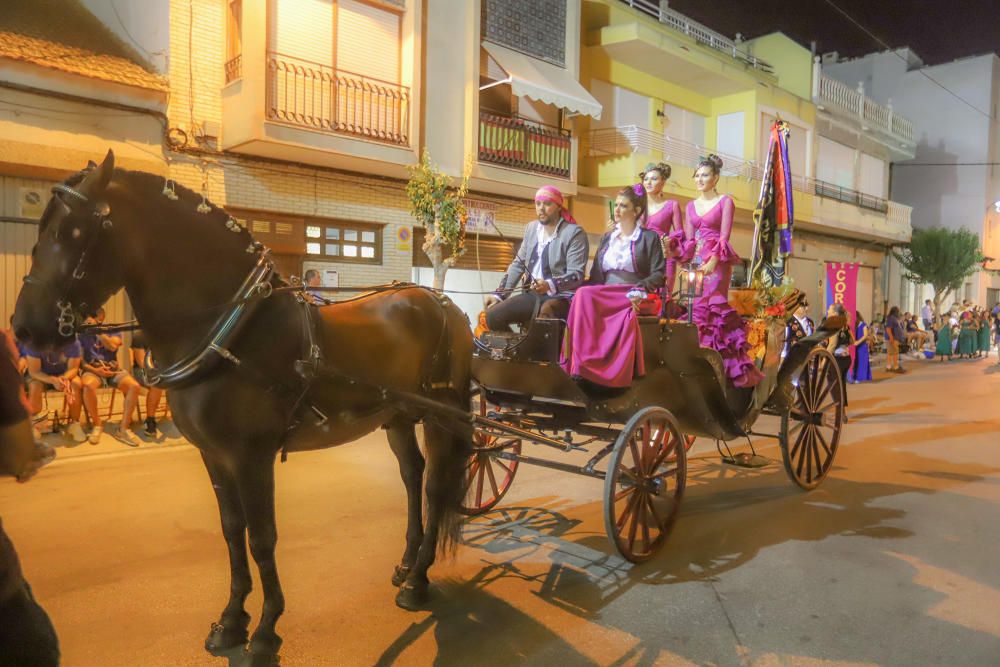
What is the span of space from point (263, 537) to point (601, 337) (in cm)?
245

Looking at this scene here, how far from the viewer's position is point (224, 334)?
3.15m

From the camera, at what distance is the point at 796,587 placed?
435cm

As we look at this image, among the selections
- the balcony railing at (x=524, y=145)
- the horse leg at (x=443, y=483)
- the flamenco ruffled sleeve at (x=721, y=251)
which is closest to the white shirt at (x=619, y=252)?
the flamenco ruffled sleeve at (x=721, y=251)

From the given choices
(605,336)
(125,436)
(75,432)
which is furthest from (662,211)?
(75,432)

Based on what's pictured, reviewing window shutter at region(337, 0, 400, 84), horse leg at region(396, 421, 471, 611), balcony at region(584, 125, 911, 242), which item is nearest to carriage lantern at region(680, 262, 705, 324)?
horse leg at region(396, 421, 471, 611)

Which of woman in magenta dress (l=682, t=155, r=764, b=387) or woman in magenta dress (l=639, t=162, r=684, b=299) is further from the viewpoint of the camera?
woman in magenta dress (l=639, t=162, r=684, b=299)

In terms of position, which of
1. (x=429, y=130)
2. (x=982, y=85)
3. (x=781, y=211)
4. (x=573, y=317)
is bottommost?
(x=573, y=317)

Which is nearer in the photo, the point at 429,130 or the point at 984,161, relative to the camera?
the point at 429,130

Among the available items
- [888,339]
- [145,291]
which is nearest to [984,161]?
[888,339]

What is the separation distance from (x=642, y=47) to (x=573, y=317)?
14.6 metres

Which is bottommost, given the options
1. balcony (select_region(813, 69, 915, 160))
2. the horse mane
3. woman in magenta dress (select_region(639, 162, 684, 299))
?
the horse mane

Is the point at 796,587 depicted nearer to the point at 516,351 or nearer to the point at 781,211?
the point at 516,351

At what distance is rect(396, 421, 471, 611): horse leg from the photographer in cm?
431

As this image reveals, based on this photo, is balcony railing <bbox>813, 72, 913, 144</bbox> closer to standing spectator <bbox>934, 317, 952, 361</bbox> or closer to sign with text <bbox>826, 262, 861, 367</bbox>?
standing spectator <bbox>934, 317, 952, 361</bbox>
